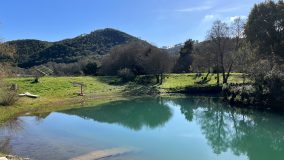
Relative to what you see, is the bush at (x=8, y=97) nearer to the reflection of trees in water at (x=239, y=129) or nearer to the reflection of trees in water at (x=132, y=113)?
the reflection of trees in water at (x=132, y=113)

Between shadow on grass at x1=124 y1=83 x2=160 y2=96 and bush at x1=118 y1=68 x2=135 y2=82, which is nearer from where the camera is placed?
shadow on grass at x1=124 y1=83 x2=160 y2=96

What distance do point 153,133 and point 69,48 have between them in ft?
426

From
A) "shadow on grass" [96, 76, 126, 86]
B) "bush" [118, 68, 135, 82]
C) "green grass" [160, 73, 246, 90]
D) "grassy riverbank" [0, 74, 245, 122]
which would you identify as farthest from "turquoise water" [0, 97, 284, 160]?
"bush" [118, 68, 135, 82]

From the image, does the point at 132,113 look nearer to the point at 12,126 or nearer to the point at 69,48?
the point at 12,126

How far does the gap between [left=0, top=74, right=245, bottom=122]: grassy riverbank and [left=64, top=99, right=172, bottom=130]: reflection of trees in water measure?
373 cm

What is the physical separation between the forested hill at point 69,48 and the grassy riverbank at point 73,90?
69198 mm

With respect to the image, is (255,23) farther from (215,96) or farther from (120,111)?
(120,111)

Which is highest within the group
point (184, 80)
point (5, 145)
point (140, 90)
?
point (184, 80)

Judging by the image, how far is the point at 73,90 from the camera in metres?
61.0

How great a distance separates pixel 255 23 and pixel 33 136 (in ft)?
108

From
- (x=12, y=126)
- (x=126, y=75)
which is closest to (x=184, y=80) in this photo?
(x=126, y=75)

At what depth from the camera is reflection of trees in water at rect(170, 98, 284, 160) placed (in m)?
27.1

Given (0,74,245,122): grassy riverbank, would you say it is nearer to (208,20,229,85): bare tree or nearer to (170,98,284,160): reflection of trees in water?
(208,20,229,85): bare tree

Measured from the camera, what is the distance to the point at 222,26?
65.0 m
